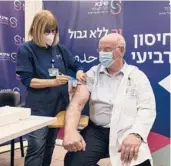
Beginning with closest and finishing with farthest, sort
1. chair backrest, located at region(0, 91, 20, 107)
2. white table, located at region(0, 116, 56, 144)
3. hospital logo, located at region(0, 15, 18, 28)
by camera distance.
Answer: white table, located at region(0, 116, 56, 144) < chair backrest, located at region(0, 91, 20, 107) < hospital logo, located at region(0, 15, 18, 28)

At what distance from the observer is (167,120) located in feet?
8.39

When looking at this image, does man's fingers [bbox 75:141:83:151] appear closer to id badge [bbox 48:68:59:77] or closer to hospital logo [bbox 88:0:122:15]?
id badge [bbox 48:68:59:77]

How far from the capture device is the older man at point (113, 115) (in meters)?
1.73

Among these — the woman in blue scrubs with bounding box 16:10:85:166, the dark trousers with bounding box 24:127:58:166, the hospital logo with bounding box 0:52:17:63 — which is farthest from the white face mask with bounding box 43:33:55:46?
the hospital logo with bounding box 0:52:17:63

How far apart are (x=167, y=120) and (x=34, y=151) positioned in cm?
119

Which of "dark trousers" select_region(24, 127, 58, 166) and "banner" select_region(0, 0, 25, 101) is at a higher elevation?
"banner" select_region(0, 0, 25, 101)

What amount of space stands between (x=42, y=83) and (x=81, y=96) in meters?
0.29

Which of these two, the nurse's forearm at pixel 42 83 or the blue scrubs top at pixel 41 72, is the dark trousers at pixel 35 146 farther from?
the nurse's forearm at pixel 42 83

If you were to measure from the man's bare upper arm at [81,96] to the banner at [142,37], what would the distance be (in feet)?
2.75

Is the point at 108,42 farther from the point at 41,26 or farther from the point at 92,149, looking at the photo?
the point at 92,149

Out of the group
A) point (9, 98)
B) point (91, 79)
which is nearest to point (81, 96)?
point (91, 79)

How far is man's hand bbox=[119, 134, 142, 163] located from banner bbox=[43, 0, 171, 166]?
917mm

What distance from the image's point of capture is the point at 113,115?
185 centimetres

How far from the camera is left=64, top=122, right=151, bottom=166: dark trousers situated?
5.84 feet
